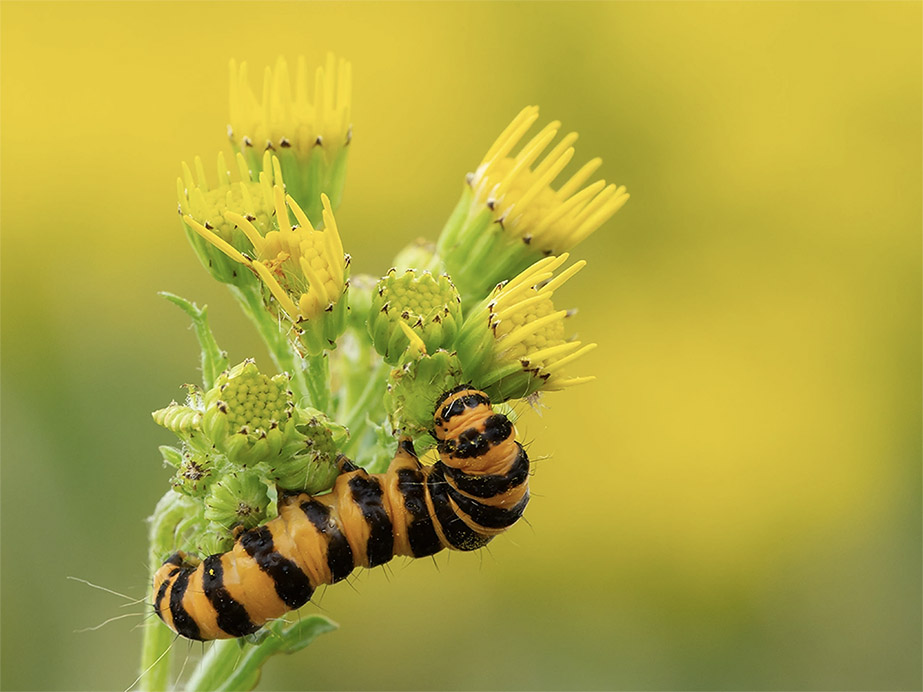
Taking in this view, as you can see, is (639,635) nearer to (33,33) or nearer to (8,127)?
(8,127)

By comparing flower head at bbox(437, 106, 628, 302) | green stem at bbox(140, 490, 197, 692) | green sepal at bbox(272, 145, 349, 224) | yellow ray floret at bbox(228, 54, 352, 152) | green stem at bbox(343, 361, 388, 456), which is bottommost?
green stem at bbox(140, 490, 197, 692)

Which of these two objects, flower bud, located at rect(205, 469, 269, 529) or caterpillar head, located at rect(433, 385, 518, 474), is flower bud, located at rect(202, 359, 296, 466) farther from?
caterpillar head, located at rect(433, 385, 518, 474)

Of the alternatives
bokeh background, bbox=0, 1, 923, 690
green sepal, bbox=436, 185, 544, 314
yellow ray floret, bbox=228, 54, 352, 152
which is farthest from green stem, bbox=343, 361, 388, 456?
bokeh background, bbox=0, 1, 923, 690

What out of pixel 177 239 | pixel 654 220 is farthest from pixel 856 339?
pixel 177 239

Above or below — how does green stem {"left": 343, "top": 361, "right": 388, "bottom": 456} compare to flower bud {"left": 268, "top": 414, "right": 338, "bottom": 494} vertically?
above

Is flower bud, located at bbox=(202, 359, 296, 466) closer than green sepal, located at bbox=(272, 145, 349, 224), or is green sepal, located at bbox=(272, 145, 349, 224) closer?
flower bud, located at bbox=(202, 359, 296, 466)

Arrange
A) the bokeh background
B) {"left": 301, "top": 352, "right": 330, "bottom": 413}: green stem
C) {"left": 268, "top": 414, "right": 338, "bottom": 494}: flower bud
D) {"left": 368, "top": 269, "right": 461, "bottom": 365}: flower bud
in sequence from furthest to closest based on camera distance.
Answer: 1. the bokeh background
2. {"left": 301, "top": 352, "right": 330, "bottom": 413}: green stem
3. {"left": 368, "top": 269, "right": 461, "bottom": 365}: flower bud
4. {"left": 268, "top": 414, "right": 338, "bottom": 494}: flower bud

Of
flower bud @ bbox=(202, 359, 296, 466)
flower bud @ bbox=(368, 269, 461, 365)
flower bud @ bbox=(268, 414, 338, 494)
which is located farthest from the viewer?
flower bud @ bbox=(368, 269, 461, 365)
